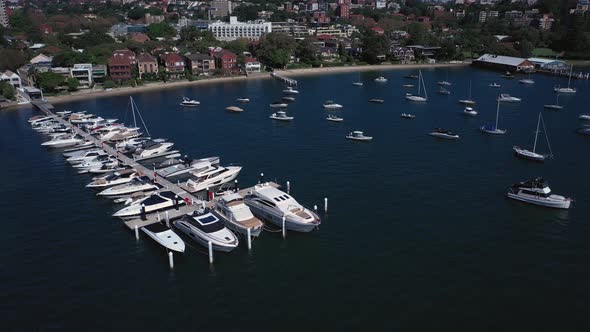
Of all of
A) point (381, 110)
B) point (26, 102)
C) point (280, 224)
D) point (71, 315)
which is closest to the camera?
point (71, 315)

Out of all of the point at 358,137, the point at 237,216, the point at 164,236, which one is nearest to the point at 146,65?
the point at 358,137

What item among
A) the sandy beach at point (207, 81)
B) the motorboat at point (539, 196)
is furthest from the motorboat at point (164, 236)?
the sandy beach at point (207, 81)

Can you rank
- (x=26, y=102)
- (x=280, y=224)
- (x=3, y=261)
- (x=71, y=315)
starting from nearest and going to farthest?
(x=71, y=315), (x=3, y=261), (x=280, y=224), (x=26, y=102)

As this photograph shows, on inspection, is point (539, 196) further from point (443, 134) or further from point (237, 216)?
point (237, 216)

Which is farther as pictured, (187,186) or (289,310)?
(187,186)

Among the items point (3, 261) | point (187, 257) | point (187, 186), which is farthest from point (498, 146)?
point (3, 261)

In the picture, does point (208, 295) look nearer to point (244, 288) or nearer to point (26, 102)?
point (244, 288)

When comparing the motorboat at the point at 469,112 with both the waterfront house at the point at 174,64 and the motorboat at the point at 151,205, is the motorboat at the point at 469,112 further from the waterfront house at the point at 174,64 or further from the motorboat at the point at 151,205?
the waterfront house at the point at 174,64

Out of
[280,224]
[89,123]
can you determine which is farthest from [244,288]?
[89,123]
